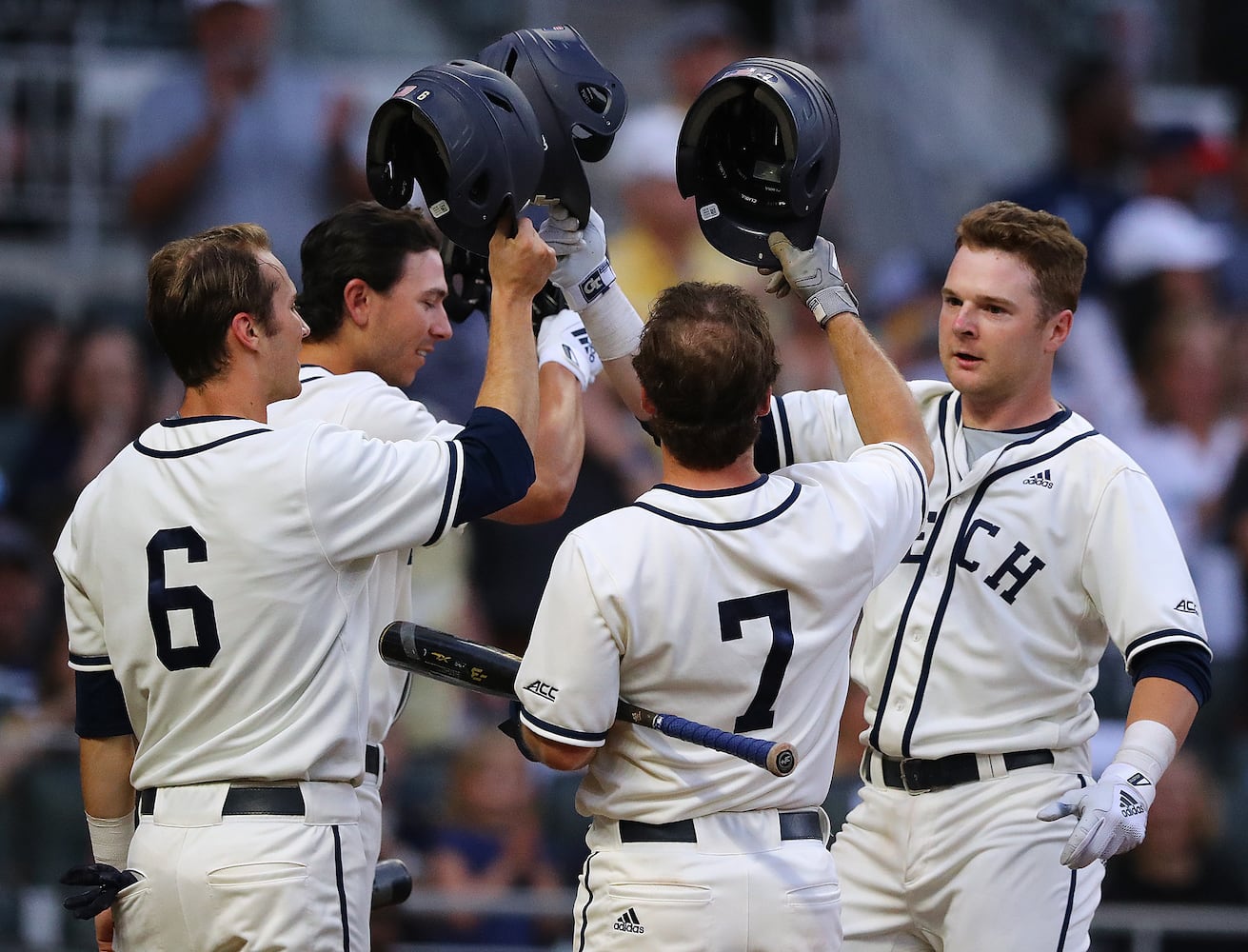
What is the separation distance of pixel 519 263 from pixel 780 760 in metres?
1.08

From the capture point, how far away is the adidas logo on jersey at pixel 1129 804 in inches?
119

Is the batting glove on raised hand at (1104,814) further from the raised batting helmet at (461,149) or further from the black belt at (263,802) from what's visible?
the raised batting helmet at (461,149)

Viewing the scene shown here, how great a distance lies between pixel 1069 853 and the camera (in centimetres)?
301

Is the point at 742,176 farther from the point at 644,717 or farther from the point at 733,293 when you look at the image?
the point at 644,717

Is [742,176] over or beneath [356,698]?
over

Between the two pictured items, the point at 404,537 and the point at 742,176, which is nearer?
the point at 404,537

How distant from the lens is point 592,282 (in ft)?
11.7

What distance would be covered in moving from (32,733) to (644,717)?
13.3 feet

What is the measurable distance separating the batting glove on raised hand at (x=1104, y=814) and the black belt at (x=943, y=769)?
31 centimetres

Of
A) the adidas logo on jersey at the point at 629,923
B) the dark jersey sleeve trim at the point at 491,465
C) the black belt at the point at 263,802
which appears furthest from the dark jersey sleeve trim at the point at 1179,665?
the black belt at the point at 263,802

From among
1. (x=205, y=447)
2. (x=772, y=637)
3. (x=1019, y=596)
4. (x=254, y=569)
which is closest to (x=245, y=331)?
→ (x=205, y=447)

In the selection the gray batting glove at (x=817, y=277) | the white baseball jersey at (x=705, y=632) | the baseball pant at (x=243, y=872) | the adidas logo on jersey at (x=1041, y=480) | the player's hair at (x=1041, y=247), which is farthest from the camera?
the player's hair at (x=1041, y=247)

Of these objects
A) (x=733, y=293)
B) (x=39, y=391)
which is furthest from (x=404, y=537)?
(x=39, y=391)

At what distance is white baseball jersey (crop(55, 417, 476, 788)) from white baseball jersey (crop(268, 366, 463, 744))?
37cm
